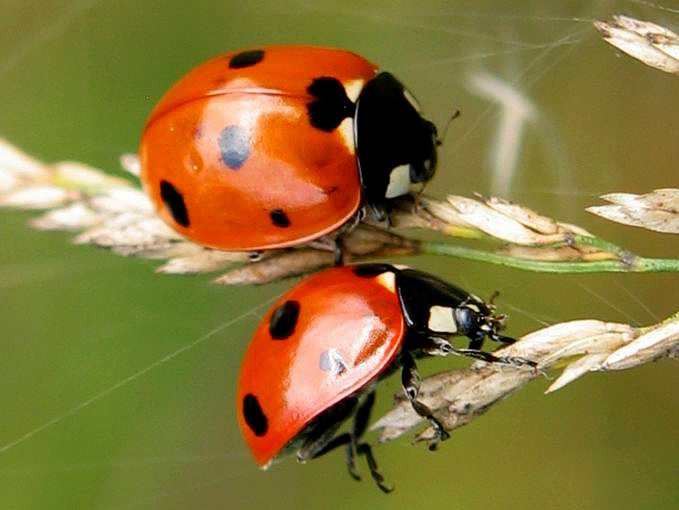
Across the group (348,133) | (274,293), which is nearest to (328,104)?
(348,133)

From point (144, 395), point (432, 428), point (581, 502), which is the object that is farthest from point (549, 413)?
point (144, 395)

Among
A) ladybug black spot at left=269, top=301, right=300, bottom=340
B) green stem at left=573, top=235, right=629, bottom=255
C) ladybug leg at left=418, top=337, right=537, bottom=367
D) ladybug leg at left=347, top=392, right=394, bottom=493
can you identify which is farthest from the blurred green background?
green stem at left=573, top=235, right=629, bottom=255

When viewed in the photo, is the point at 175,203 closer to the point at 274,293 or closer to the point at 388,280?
the point at 388,280

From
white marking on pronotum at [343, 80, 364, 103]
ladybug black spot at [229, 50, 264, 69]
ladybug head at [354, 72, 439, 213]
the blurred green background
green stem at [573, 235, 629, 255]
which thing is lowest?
the blurred green background

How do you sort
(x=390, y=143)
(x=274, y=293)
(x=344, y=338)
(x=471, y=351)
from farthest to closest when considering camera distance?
(x=274, y=293), (x=390, y=143), (x=344, y=338), (x=471, y=351)

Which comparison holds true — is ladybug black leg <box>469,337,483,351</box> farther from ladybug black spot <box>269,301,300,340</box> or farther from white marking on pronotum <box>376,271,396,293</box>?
ladybug black spot <box>269,301,300,340</box>

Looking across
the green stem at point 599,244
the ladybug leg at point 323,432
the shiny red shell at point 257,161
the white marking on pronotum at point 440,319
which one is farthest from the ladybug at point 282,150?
the green stem at point 599,244

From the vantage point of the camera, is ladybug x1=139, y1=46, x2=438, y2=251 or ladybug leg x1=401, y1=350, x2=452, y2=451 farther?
ladybug x1=139, y1=46, x2=438, y2=251
